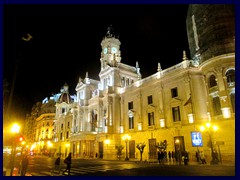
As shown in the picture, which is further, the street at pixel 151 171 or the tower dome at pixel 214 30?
the tower dome at pixel 214 30

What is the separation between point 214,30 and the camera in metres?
25.8

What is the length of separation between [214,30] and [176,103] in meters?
10.9

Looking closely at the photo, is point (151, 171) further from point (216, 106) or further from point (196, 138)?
point (216, 106)

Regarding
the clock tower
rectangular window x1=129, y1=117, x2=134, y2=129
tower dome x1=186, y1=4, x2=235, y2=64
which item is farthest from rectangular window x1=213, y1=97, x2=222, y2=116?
the clock tower

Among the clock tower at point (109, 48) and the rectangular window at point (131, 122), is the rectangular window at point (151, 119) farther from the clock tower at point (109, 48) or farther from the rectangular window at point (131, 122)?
the clock tower at point (109, 48)

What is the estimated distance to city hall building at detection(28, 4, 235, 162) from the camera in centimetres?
2369

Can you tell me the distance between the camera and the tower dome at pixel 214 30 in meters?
24.5

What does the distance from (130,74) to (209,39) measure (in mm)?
20570

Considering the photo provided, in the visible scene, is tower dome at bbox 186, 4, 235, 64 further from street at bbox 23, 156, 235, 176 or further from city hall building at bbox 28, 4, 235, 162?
street at bbox 23, 156, 235, 176

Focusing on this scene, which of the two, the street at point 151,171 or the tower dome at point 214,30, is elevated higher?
→ the tower dome at point 214,30

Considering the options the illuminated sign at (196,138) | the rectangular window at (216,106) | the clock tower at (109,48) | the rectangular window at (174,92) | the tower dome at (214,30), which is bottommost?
the illuminated sign at (196,138)

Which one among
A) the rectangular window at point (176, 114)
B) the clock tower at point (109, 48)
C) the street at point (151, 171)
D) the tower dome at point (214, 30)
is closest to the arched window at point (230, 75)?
the tower dome at point (214, 30)

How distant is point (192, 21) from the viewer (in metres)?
31.9

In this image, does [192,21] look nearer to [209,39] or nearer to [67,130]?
[209,39]
